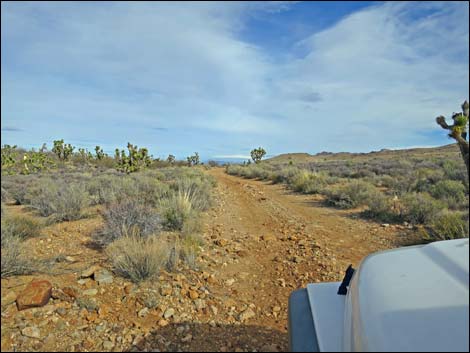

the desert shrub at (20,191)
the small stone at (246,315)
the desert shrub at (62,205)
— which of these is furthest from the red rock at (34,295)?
the desert shrub at (20,191)

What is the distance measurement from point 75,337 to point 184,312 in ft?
3.71

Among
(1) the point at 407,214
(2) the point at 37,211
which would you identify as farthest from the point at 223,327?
(1) the point at 407,214

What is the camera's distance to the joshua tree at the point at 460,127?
1.88m

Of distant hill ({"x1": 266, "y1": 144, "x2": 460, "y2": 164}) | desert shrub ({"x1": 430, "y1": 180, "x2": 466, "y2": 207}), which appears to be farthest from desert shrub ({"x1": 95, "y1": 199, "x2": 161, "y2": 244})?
distant hill ({"x1": 266, "y1": 144, "x2": 460, "y2": 164})

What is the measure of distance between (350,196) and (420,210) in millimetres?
2686

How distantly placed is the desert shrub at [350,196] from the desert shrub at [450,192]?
1.94 metres

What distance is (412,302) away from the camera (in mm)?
1312

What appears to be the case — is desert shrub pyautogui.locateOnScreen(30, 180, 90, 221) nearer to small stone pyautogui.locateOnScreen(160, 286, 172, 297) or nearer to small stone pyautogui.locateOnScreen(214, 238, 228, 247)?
small stone pyautogui.locateOnScreen(214, 238, 228, 247)

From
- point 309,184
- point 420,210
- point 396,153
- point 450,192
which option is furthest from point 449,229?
point 396,153

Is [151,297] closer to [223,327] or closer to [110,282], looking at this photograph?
[110,282]

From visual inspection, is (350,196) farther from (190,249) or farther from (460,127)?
(460,127)

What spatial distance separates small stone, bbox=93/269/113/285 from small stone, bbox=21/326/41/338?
1.13 metres

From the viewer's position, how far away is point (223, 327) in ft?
10.7

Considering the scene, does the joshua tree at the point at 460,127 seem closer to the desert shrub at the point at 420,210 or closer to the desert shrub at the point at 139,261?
the desert shrub at the point at 139,261
